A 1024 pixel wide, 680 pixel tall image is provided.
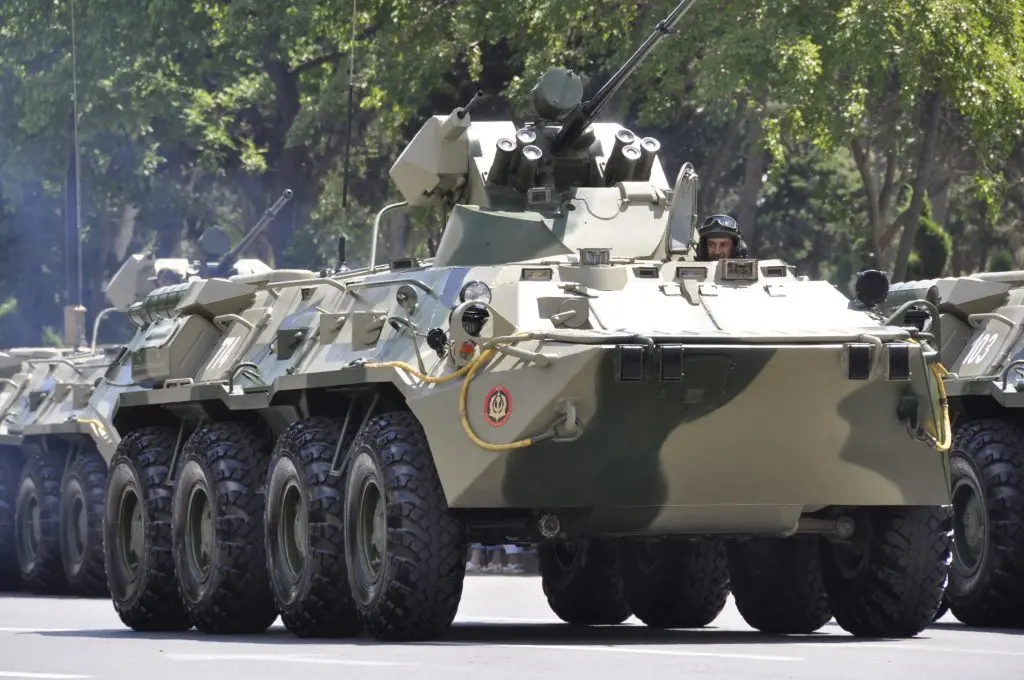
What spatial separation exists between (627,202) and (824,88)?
11776 millimetres

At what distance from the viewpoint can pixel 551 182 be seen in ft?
60.1

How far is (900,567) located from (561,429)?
2.24 m

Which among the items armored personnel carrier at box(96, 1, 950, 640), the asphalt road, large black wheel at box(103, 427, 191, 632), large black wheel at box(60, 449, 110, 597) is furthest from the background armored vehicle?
the asphalt road

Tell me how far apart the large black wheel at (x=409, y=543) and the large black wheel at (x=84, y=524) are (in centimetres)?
940

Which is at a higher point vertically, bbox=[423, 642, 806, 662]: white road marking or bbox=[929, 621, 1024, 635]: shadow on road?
bbox=[423, 642, 806, 662]: white road marking

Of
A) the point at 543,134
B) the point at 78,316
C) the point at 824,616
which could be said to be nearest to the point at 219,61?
the point at 78,316

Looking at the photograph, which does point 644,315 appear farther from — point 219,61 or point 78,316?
point 219,61

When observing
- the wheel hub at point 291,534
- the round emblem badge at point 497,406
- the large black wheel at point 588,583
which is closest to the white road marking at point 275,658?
the round emblem badge at point 497,406

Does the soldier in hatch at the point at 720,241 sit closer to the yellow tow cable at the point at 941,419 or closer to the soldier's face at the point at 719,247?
the soldier's face at the point at 719,247

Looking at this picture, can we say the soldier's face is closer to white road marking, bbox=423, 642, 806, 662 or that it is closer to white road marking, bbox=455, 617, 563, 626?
white road marking, bbox=423, 642, 806, 662

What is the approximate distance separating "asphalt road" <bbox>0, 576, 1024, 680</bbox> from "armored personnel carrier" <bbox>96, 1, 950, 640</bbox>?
0.42 metres

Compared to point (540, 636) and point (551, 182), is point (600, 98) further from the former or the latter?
point (540, 636)

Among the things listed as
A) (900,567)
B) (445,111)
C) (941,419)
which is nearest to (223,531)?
(900,567)

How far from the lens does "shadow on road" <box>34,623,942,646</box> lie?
15766 millimetres
